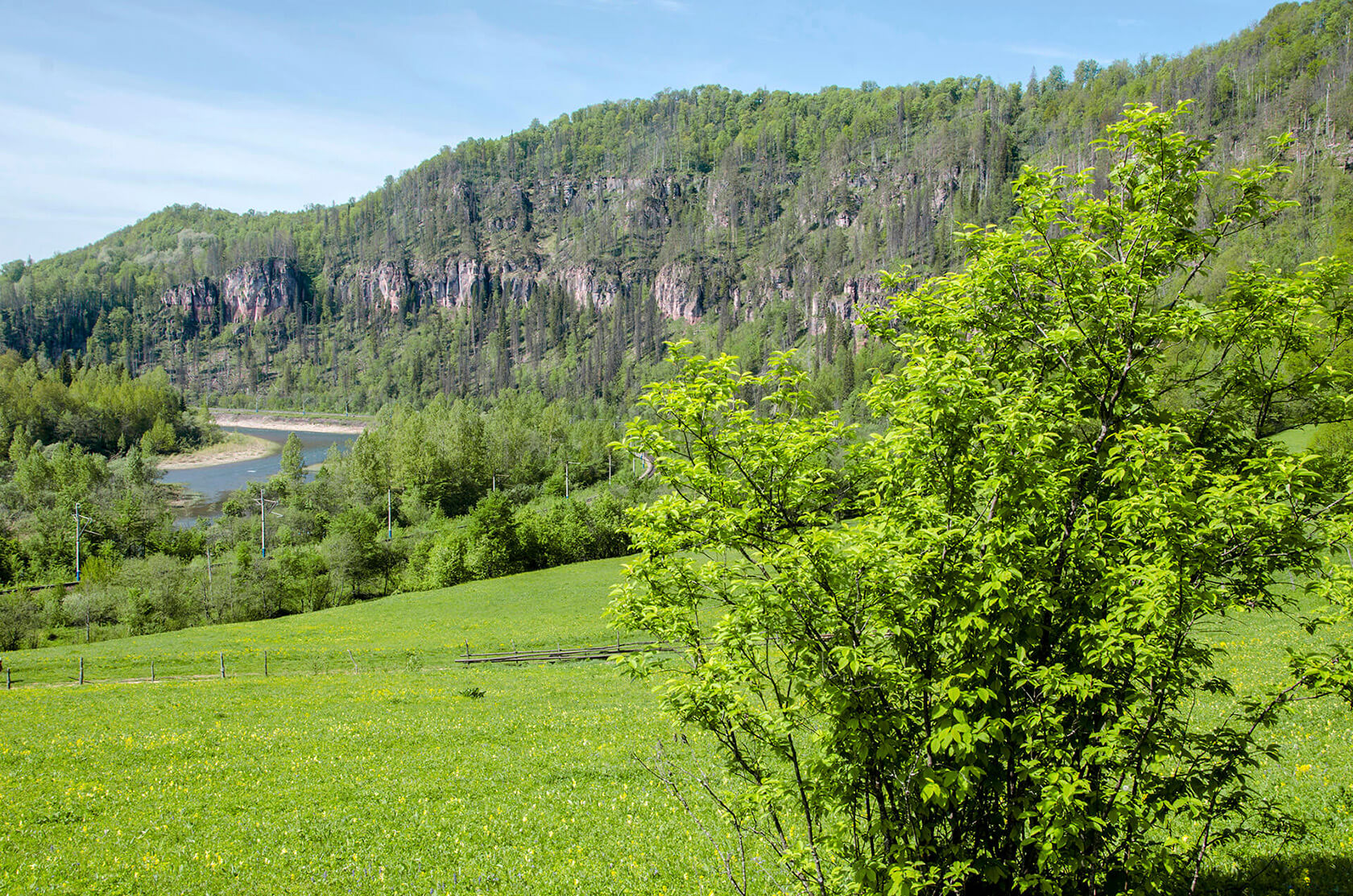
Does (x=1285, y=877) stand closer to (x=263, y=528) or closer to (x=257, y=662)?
(x=257, y=662)

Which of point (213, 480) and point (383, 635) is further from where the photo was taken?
point (213, 480)

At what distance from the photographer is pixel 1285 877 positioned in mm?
9102

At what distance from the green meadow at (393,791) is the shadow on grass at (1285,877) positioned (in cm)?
4

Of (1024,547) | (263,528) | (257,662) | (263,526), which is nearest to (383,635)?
(257,662)

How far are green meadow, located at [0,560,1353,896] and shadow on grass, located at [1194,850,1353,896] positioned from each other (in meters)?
0.04

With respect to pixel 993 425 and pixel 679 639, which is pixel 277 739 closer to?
pixel 679 639

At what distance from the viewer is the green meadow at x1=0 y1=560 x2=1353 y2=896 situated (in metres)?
11.5

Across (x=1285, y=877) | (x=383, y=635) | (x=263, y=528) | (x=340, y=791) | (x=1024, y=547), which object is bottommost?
(x=263, y=528)

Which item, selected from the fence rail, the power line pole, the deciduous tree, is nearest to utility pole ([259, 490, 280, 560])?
the power line pole

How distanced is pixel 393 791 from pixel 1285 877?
1536 cm

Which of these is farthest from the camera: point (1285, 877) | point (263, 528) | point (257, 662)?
point (263, 528)

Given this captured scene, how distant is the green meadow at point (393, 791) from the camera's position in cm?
1153

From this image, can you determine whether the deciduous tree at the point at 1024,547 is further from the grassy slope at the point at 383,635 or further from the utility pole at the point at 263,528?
the utility pole at the point at 263,528

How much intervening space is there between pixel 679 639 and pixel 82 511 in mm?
117060
